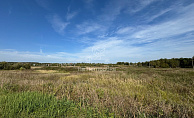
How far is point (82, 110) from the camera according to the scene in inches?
130

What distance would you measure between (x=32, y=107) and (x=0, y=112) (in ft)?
2.71

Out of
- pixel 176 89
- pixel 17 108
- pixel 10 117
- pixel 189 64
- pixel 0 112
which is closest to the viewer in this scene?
pixel 10 117

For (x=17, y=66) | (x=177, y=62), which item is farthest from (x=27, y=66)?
(x=177, y=62)

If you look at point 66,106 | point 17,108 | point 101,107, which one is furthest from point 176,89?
point 17,108

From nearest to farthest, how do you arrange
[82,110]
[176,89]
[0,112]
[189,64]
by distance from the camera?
1. [0,112]
2. [82,110]
3. [176,89]
4. [189,64]

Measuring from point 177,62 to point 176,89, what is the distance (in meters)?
61.3

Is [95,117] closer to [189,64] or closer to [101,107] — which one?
[101,107]

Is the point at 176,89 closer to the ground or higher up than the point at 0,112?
closer to the ground

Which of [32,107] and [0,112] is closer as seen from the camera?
[0,112]

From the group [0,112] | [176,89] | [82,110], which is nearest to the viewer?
[0,112]

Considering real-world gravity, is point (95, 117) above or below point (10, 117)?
below

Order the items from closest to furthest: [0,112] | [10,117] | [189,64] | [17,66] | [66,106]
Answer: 1. [10,117]
2. [0,112]
3. [66,106]
4. [17,66]
5. [189,64]

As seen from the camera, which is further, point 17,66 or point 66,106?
point 17,66

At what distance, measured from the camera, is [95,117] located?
2963mm
